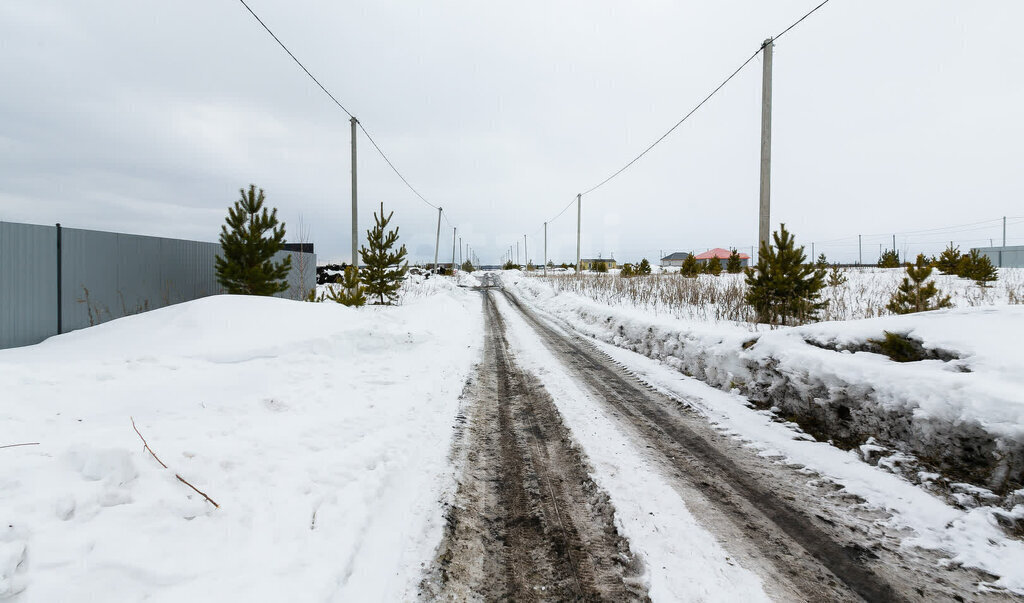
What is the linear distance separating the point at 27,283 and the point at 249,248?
14.2 feet

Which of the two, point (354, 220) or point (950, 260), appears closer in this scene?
point (354, 220)

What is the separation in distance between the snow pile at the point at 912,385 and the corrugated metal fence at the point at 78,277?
1206 cm

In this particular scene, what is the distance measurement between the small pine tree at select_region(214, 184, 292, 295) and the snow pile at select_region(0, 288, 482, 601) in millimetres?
4701

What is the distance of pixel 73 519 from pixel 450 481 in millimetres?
2264

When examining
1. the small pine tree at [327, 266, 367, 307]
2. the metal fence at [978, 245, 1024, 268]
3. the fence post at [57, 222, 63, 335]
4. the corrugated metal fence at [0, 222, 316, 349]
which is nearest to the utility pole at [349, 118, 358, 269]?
the small pine tree at [327, 266, 367, 307]

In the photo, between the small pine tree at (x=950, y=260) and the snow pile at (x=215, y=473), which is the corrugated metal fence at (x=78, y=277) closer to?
the snow pile at (x=215, y=473)

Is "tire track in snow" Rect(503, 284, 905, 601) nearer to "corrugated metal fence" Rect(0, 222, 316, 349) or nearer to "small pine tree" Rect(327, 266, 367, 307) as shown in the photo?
"small pine tree" Rect(327, 266, 367, 307)

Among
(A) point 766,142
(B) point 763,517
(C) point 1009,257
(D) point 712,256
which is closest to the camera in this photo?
(B) point 763,517

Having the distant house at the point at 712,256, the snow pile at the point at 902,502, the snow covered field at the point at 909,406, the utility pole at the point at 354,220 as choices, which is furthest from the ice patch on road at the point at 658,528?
the distant house at the point at 712,256

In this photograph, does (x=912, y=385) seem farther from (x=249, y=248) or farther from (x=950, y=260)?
(x=950, y=260)

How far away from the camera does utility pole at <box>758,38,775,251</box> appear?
8.68m

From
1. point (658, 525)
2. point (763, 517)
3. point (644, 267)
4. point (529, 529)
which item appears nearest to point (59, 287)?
Result: point (529, 529)

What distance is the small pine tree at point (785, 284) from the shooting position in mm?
8891

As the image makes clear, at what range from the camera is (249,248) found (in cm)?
1101
